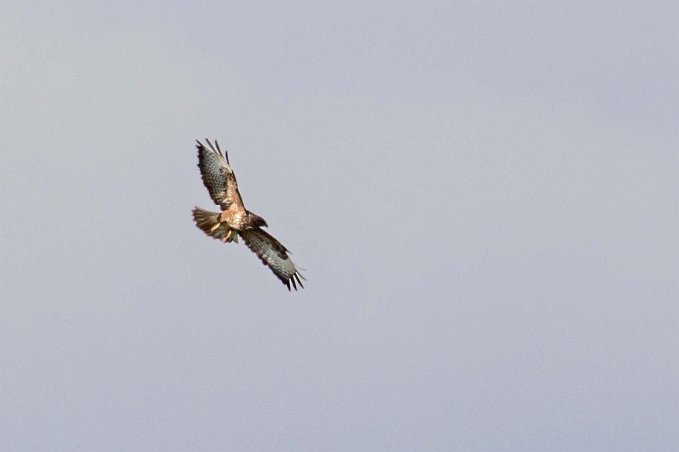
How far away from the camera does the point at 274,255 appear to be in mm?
Result: 35125

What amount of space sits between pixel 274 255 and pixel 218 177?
239 cm

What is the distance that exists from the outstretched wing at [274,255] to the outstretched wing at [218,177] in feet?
3.26

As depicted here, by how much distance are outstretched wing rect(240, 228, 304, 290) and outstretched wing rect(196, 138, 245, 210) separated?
0.99 m

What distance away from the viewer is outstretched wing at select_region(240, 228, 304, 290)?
34.5 metres

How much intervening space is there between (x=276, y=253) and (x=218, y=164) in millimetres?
2587

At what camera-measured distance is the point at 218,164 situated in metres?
33.5

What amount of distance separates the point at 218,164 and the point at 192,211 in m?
1.16

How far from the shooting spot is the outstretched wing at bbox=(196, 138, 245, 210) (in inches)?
1318

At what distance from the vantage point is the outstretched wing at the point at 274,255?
34.5 metres

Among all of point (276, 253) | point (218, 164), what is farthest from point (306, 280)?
point (218, 164)

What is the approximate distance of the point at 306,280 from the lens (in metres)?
35.6

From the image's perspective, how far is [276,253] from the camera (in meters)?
35.1

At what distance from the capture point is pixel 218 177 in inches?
1325

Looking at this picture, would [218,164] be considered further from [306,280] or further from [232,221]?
[306,280]
